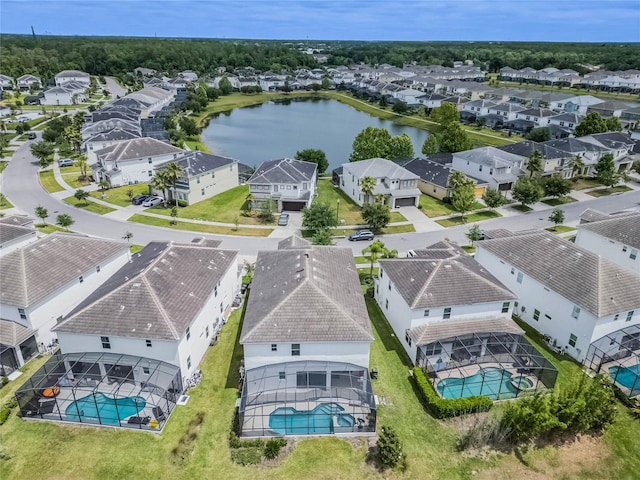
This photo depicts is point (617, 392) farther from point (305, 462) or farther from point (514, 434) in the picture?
point (305, 462)

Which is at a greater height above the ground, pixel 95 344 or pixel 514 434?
pixel 95 344

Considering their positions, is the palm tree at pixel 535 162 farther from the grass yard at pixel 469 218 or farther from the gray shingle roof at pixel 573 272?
the gray shingle roof at pixel 573 272

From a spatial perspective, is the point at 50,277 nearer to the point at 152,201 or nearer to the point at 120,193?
the point at 152,201

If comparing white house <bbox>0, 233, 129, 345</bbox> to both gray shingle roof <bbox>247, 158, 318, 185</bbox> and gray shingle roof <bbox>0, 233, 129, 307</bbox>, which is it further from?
gray shingle roof <bbox>247, 158, 318, 185</bbox>

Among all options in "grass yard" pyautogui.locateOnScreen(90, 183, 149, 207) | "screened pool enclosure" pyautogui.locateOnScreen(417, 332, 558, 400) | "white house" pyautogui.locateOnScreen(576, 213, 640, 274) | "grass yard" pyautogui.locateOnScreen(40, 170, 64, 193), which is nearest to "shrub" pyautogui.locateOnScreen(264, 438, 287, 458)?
"screened pool enclosure" pyautogui.locateOnScreen(417, 332, 558, 400)

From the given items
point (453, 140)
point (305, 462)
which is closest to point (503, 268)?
point (305, 462)

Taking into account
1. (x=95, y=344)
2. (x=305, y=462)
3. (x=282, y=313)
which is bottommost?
(x=305, y=462)
